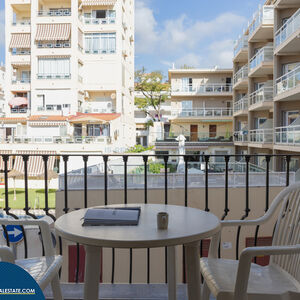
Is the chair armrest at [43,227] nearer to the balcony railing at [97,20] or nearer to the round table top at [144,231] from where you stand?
the round table top at [144,231]

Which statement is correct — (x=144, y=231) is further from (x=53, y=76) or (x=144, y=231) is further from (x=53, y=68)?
(x=53, y=68)

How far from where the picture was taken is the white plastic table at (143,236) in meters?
1.79

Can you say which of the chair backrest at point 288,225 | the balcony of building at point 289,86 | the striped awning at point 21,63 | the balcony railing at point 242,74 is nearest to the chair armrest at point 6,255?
the chair backrest at point 288,225

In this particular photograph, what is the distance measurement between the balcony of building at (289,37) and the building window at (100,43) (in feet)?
60.0

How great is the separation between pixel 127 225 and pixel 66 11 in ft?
108

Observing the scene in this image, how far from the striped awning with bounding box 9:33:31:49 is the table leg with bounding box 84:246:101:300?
32720 millimetres

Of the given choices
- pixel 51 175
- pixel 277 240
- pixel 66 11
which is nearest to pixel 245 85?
pixel 51 175

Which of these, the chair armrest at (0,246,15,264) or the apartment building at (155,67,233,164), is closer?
the chair armrest at (0,246,15,264)

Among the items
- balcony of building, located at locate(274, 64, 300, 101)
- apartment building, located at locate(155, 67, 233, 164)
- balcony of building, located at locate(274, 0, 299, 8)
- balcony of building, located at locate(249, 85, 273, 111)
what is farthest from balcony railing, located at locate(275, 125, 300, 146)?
apartment building, located at locate(155, 67, 233, 164)

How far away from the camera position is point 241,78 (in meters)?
25.1

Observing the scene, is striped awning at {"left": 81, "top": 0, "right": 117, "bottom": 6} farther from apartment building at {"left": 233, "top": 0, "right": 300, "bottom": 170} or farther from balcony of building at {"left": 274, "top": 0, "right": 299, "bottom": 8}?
balcony of building at {"left": 274, "top": 0, "right": 299, "bottom": 8}

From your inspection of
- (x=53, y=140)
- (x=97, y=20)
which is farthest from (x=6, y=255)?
(x=97, y=20)

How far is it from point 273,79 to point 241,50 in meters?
7.17

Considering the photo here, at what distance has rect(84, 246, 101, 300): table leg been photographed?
194 centimetres
